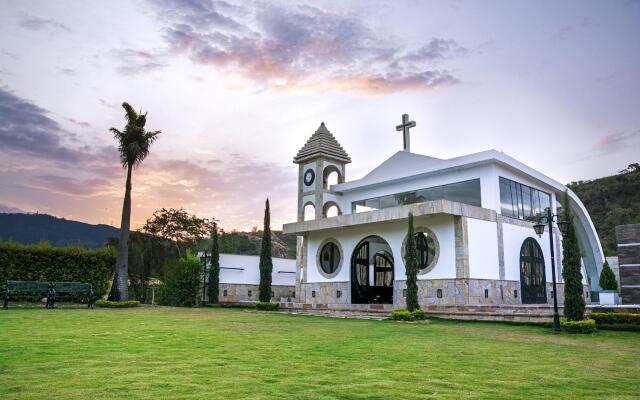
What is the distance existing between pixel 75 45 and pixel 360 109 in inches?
410

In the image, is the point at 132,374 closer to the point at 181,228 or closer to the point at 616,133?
the point at 616,133

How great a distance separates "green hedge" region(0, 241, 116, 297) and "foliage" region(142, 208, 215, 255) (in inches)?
699

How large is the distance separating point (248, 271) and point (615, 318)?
71.3 feet

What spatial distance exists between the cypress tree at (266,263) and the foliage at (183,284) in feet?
15.9

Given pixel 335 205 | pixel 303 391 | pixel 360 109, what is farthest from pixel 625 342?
pixel 335 205

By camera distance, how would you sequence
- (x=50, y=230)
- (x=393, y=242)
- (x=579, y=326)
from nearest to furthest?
(x=579, y=326)
(x=393, y=242)
(x=50, y=230)

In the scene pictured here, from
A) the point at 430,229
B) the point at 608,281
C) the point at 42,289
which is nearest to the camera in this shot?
the point at 42,289

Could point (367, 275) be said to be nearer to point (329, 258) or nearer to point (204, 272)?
point (329, 258)

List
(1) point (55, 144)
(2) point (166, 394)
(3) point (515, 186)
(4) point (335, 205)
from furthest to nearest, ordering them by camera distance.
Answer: (4) point (335, 205), (3) point (515, 186), (1) point (55, 144), (2) point (166, 394)

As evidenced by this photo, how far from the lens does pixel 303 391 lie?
4.76 m

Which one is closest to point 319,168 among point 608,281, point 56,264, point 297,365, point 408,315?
point 408,315

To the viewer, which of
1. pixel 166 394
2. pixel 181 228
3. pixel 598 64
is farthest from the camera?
pixel 181 228

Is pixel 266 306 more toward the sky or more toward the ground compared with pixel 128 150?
more toward the ground

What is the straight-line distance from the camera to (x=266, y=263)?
23812 millimetres
